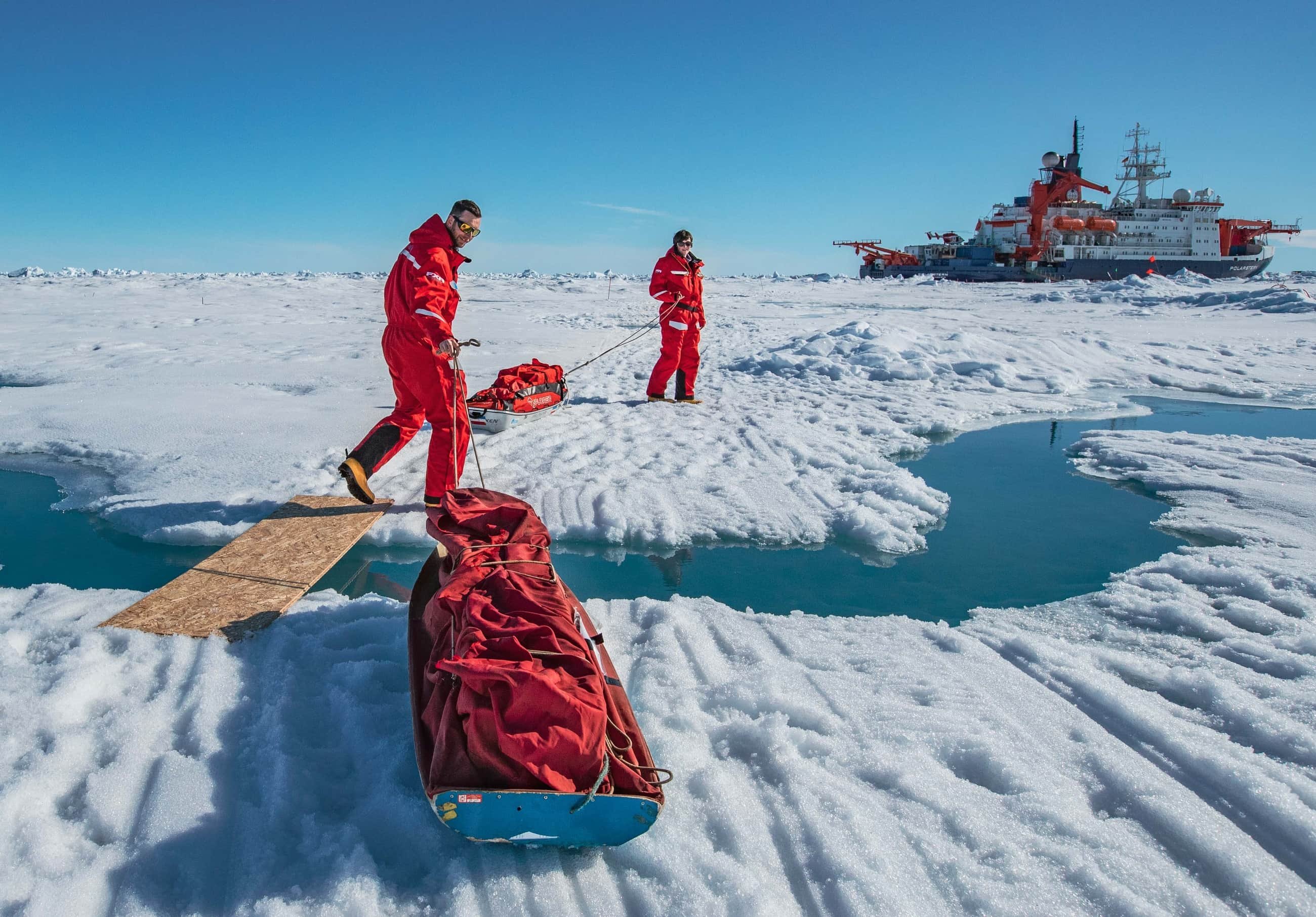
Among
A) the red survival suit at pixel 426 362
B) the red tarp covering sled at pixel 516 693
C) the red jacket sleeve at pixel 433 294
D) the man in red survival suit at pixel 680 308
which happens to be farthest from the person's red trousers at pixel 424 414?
the man in red survival suit at pixel 680 308

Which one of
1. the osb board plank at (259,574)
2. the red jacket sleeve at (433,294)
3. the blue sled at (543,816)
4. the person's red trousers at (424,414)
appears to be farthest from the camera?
the person's red trousers at (424,414)

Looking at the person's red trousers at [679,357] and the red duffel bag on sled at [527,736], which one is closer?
the red duffel bag on sled at [527,736]

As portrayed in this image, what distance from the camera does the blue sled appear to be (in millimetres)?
1544

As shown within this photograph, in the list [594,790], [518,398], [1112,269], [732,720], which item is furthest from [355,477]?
[1112,269]

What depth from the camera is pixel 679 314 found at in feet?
22.0

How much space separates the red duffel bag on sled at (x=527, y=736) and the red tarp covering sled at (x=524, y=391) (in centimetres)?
402

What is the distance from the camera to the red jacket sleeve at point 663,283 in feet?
21.8

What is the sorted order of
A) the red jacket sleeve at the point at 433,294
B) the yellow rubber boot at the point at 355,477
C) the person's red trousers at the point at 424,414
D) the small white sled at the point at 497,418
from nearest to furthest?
the red jacket sleeve at the point at 433,294
the person's red trousers at the point at 424,414
the yellow rubber boot at the point at 355,477
the small white sled at the point at 497,418

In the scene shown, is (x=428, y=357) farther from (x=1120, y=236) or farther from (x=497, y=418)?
(x=1120, y=236)

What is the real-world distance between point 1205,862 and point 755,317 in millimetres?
16437

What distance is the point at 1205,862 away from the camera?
68.1 inches

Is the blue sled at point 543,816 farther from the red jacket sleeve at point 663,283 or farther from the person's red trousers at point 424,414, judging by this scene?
the red jacket sleeve at point 663,283

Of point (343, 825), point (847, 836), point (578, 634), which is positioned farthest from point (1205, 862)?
point (343, 825)

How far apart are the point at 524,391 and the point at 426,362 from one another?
2315 mm
